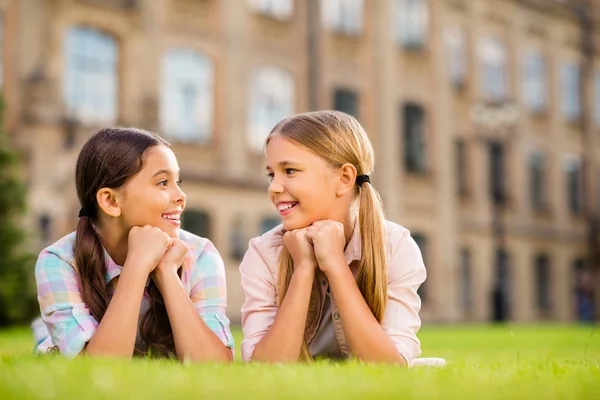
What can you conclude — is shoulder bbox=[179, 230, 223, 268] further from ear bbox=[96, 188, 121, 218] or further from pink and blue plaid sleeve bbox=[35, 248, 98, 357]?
pink and blue plaid sleeve bbox=[35, 248, 98, 357]

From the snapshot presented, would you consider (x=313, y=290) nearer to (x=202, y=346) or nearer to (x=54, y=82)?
(x=202, y=346)

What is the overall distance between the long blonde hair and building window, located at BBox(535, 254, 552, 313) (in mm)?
34231

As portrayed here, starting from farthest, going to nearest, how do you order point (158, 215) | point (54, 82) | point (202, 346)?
point (54, 82) → point (158, 215) → point (202, 346)

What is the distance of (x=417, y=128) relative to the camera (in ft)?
106

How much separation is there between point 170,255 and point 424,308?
26.6 m

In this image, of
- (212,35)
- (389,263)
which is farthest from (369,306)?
(212,35)

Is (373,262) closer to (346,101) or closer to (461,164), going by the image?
(346,101)

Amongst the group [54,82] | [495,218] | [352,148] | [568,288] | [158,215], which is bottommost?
[568,288]

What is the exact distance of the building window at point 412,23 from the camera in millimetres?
31766

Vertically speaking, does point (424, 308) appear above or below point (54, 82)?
below

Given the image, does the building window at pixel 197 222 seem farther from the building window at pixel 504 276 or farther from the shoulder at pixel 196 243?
the shoulder at pixel 196 243

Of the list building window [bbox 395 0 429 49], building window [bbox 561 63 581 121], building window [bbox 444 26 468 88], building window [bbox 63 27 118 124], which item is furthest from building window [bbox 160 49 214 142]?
building window [bbox 561 63 581 121]

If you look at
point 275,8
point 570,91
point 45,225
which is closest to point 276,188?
point 45,225

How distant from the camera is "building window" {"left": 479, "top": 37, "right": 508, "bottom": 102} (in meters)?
36.3
